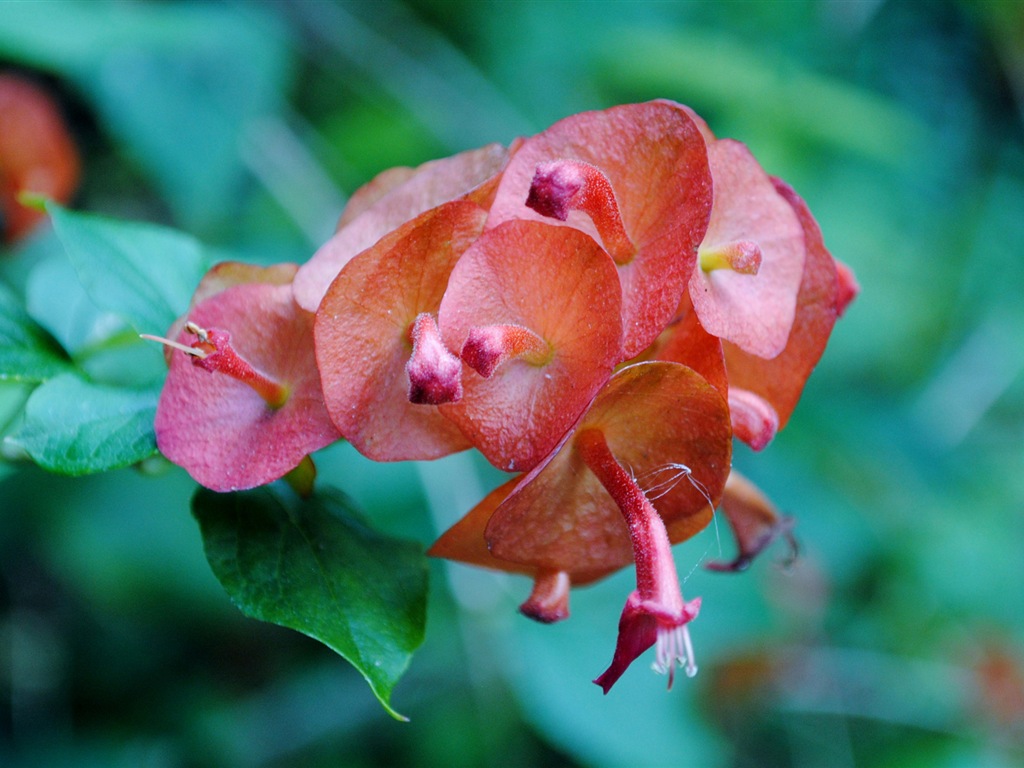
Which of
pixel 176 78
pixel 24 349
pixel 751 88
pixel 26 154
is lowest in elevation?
pixel 26 154

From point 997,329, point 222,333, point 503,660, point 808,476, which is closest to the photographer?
point 222,333

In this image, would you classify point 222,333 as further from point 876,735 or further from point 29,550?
point 876,735

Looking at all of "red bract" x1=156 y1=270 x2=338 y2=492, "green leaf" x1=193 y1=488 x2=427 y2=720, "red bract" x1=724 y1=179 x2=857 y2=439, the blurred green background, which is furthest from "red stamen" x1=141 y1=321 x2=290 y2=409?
the blurred green background

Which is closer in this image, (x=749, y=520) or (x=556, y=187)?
(x=556, y=187)

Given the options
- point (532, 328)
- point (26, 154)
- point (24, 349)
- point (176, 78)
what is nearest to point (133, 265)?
point (24, 349)

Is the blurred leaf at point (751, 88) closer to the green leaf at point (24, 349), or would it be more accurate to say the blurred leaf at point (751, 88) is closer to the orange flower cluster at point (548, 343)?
the orange flower cluster at point (548, 343)

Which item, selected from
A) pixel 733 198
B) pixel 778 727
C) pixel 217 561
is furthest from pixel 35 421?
pixel 778 727

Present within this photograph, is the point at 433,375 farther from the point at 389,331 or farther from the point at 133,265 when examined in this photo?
the point at 133,265

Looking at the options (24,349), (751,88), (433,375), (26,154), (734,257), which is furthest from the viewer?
(751,88)
